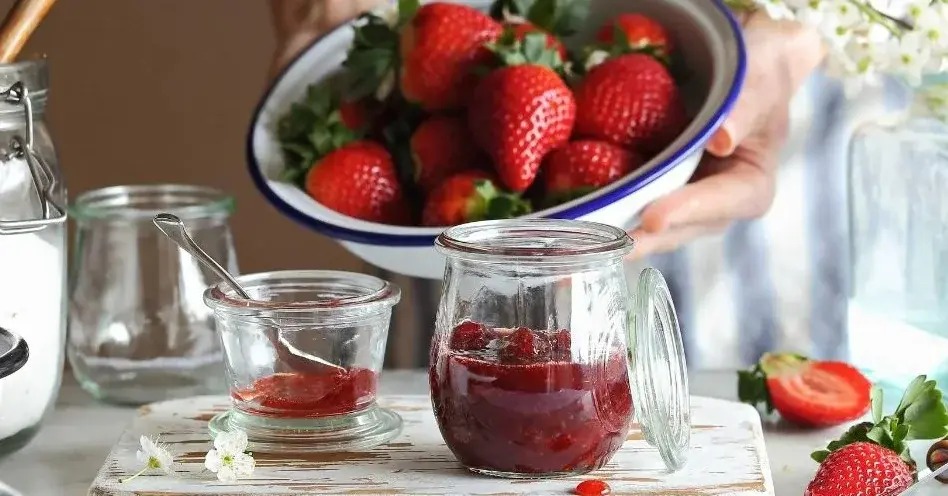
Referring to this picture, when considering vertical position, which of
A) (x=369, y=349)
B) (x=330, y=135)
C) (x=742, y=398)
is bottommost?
(x=742, y=398)

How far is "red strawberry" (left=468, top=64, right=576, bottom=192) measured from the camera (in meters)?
1.01

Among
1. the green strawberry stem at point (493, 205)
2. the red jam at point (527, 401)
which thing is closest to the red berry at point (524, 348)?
the red jam at point (527, 401)

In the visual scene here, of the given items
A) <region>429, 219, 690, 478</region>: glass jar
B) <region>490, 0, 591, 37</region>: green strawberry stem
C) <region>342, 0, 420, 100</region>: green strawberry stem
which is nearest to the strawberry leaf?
<region>342, 0, 420, 100</region>: green strawberry stem

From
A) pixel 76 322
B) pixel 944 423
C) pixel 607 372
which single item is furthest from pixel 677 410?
pixel 76 322

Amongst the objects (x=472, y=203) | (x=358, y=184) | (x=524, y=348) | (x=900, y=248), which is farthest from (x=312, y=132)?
(x=900, y=248)

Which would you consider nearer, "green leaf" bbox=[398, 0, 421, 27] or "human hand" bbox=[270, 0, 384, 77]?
"green leaf" bbox=[398, 0, 421, 27]

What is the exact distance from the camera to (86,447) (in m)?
1.00

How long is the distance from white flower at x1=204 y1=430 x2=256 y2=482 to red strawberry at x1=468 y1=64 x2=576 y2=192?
1.08ft

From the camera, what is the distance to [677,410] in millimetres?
811

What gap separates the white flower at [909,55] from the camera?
3.02ft

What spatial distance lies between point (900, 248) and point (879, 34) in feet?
0.66

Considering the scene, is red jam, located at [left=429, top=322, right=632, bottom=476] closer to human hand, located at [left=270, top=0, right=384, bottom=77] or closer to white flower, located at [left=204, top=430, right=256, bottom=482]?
white flower, located at [left=204, top=430, right=256, bottom=482]

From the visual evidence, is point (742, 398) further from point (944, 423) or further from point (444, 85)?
point (444, 85)

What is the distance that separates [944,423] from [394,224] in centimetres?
47
